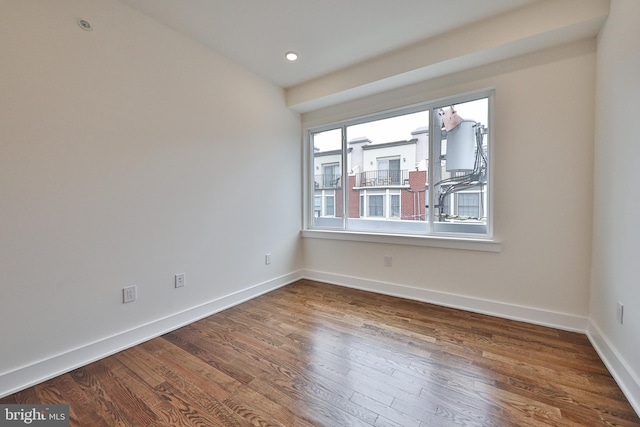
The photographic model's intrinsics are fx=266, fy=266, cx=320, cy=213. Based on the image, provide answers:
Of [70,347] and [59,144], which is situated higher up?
[59,144]

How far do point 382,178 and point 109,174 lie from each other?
269 centimetres

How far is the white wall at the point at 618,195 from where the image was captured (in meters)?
1.47

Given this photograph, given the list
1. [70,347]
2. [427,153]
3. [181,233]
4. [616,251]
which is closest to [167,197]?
[181,233]

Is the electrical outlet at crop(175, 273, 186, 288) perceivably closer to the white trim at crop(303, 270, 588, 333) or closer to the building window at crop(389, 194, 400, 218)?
the white trim at crop(303, 270, 588, 333)

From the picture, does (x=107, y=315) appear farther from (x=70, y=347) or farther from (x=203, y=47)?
(x=203, y=47)

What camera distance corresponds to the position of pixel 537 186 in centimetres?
232

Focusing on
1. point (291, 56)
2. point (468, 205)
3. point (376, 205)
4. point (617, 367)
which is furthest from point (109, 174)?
point (617, 367)

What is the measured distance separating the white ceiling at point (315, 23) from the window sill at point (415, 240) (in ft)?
6.31

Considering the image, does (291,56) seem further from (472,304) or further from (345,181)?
(472,304)

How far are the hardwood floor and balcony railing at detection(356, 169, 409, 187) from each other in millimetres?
1555

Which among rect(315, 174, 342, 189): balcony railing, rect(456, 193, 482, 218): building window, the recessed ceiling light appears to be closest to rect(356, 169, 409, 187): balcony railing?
rect(315, 174, 342, 189): balcony railing

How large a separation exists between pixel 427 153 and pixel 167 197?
264 centimetres

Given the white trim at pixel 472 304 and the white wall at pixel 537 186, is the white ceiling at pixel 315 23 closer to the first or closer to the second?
the white wall at pixel 537 186

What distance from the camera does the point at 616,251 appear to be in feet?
5.59
